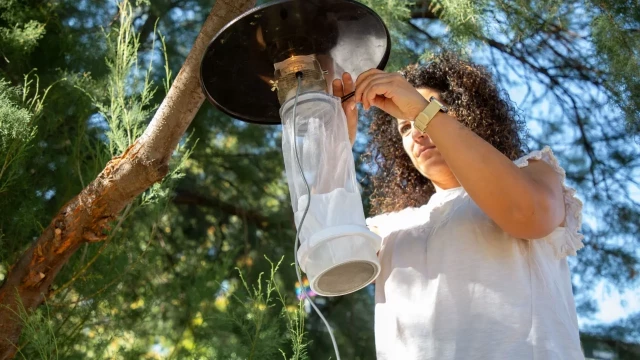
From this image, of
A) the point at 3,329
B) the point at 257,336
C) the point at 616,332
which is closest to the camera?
the point at 3,329

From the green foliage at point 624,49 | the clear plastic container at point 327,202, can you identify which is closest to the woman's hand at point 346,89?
the clear plastic container at point 327,202

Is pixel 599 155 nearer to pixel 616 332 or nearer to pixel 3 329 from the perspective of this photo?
pixel 616 332

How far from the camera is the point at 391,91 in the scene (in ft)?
4.62

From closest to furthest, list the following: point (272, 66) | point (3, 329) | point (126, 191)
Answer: point (272, 66), point (126, 191), point (3, 329)

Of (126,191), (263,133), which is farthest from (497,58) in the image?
(126,191)

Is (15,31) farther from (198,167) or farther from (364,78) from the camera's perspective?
(364,78)

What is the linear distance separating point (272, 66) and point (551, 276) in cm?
60

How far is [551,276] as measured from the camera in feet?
4.80

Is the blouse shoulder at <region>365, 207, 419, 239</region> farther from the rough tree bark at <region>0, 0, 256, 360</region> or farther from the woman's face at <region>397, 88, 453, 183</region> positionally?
the rough tree bark at <region>0, 0, 256, 360</region>

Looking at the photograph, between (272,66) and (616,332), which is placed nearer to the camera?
(272,66)

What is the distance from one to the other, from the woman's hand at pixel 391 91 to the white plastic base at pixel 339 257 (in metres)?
0.29

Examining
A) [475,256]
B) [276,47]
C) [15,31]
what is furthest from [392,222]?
[15,31]

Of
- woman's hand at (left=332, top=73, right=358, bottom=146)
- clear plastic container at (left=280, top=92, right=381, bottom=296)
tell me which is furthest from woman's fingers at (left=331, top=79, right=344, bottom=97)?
clear plastic container at (left=280, top=92, right=381, bottom=296)

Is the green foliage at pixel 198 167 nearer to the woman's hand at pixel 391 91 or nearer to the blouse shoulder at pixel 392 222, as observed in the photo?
the blouse shoulder at pixel 392 222
